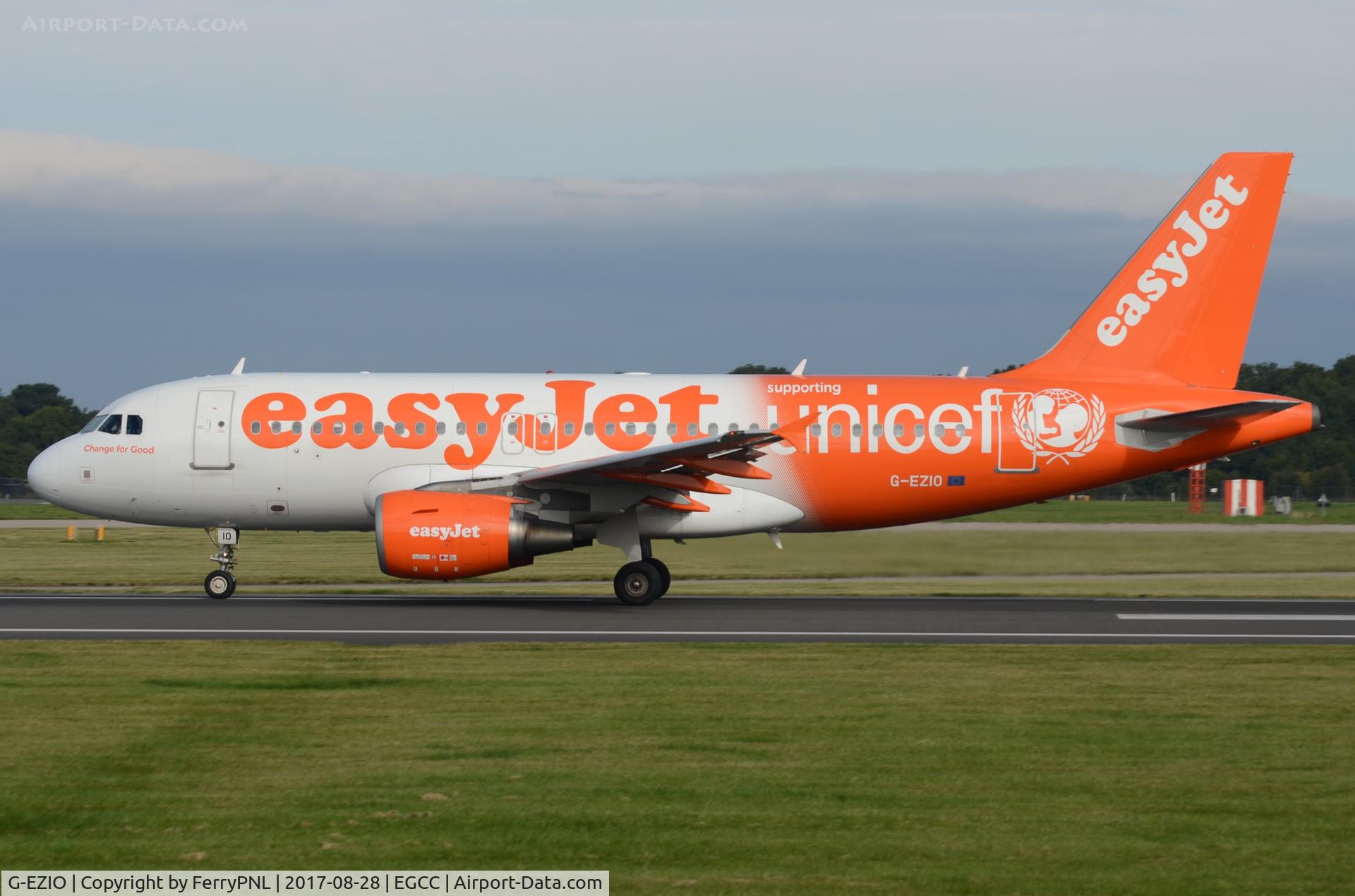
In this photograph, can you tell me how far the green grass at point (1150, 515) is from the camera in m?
50.1

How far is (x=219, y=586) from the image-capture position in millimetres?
23266

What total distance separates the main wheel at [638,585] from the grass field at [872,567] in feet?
5.93

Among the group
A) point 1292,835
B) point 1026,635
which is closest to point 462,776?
point 1292,835

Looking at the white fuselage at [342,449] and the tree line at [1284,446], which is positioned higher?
the tree line at [1284,446]

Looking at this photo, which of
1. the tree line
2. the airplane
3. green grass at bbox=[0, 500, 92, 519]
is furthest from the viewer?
the tree line

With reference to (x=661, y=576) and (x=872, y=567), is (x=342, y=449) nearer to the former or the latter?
(x=661, y=576)

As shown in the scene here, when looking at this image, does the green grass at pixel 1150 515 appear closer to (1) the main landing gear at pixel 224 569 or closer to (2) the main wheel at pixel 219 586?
(1) the main landing gear at pixel 224 569

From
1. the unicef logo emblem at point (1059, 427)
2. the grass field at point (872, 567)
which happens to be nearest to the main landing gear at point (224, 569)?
the grass field at point (872, 567)

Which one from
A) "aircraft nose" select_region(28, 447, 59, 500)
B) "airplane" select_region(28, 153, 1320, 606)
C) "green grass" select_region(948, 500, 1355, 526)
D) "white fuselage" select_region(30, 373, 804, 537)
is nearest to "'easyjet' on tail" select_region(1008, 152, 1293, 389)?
"airplane" select_region(28, 153, 1320, 606)

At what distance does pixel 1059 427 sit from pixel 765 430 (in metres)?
5.00

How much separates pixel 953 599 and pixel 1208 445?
16.3ft

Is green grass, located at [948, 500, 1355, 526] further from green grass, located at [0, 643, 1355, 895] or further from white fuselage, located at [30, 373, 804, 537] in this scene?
green grass, located at [0, 643, 1355, 895]

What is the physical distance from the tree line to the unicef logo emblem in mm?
52406

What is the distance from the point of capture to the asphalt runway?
1788 centimetres
